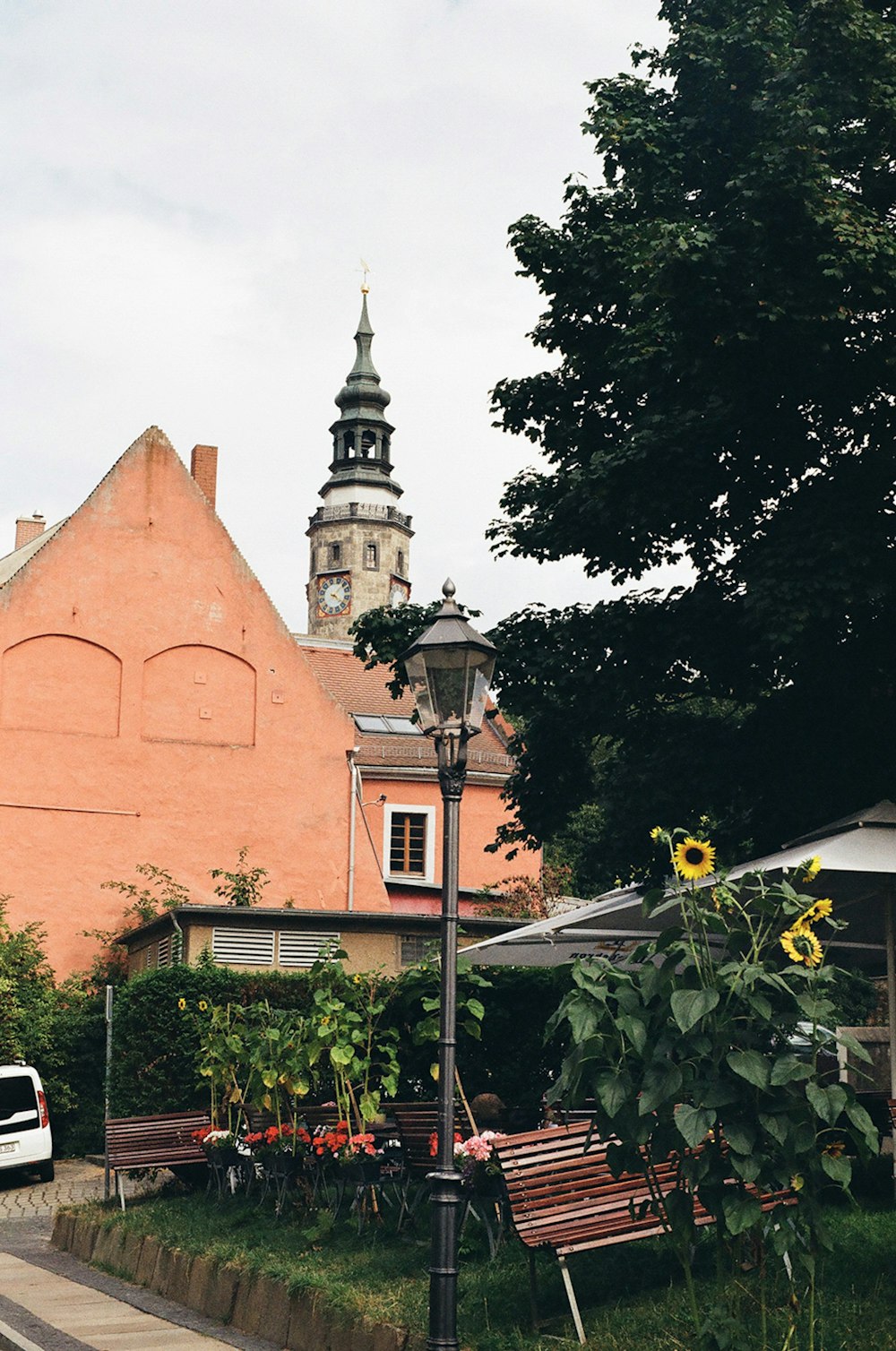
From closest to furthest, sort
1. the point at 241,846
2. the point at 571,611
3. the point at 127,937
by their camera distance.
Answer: the point at 571,611
the point at 127,937
the point at 241,846

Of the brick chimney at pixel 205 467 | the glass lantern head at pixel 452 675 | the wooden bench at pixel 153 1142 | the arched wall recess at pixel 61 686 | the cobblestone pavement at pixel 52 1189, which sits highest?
the brick chimney at pixel 205 467

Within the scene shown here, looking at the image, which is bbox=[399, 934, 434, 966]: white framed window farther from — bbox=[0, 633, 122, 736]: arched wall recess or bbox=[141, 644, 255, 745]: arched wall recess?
bbox=[0, 633, 122, 736]: arched wall recess

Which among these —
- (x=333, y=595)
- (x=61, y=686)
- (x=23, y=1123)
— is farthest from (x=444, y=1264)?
(x=333, y=595)

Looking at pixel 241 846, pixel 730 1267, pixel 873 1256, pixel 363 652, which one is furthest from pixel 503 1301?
pixel 241 846

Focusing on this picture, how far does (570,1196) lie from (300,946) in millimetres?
17141

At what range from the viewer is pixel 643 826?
17516 millimetres

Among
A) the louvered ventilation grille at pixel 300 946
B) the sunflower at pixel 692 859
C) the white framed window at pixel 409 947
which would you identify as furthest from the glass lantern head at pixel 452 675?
the white framed window at pixel 409 947

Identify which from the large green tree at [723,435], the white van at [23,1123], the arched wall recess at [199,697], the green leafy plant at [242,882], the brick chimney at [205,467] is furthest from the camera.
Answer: the brick chimney at [205,467]

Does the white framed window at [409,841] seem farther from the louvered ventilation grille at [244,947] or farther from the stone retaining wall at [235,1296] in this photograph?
the stone retaining wall at [235,1296]

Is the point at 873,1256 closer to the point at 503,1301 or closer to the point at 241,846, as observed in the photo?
the point at 503,1301

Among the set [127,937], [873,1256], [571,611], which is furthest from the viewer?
[127,937]

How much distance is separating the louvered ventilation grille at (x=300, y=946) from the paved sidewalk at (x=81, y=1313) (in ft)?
29.6

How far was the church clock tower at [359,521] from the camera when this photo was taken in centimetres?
10062

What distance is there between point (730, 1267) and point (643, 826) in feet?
31.8
